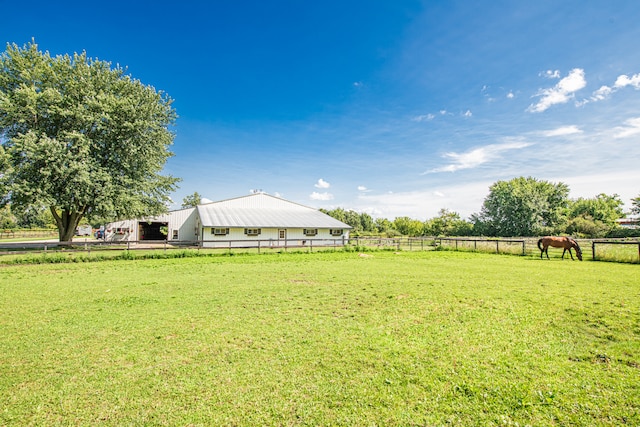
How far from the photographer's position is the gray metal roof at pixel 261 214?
30370mm

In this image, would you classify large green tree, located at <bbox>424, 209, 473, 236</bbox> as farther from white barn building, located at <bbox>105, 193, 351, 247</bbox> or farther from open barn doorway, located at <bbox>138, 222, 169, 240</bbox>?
open barn doorway, located at <bbox>138, 222, 169, 240</bbox>

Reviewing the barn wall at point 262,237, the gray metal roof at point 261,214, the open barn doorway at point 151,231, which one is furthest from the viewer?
the open barn doorway at point 151,231

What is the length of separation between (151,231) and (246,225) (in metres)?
22.3

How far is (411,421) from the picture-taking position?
9.17 ft

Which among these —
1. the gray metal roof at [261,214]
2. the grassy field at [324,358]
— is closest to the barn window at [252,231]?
the gray metal roof at [261,214]

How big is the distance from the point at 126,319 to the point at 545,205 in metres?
59.4

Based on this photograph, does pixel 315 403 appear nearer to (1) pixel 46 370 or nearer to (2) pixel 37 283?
(1) pixel 46 370

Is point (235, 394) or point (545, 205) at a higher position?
point (545, 205)

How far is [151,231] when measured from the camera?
43.4m

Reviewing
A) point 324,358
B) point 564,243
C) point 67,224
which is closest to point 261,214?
point 67,224

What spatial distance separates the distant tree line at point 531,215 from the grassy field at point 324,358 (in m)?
A: 45.9

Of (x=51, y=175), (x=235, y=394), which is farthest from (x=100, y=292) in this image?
(x=51, y=175)

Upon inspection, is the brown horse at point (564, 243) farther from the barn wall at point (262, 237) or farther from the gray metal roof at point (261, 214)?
the gray metal roof at point (261, 214)

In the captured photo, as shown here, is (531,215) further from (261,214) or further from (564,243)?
(261,214)
